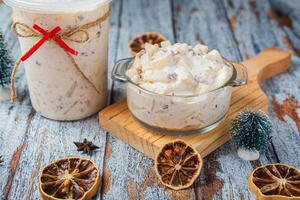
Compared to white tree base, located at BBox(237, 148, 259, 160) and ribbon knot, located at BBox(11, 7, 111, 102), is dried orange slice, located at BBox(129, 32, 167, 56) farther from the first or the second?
white tree base, located at BBox(237, 148, 259, 160)

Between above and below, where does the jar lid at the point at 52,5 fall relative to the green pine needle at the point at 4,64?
above

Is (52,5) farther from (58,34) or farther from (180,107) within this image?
(180,107)

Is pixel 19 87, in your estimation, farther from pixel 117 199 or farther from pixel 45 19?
pixel 117 199

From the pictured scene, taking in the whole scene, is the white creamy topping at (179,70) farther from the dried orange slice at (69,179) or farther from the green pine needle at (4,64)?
the green pine needle at (4,64)

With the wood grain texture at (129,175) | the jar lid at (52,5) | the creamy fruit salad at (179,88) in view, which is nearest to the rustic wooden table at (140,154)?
the wood grain texture at (129,175)

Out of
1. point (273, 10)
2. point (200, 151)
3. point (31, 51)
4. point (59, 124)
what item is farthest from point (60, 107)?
point (273, 10)
